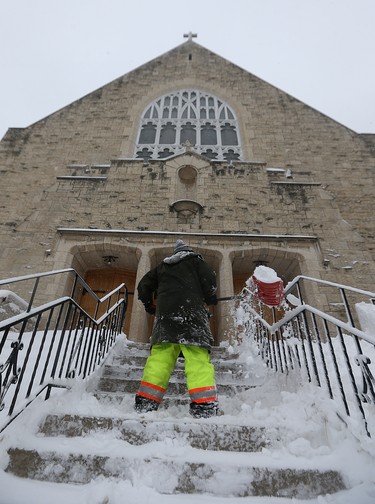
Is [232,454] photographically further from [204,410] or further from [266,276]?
[266,276]

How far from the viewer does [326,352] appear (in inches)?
195

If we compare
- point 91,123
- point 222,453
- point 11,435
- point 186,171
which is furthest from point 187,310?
point 91,123

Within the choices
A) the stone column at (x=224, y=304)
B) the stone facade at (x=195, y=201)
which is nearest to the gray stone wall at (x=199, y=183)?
the stone facade at (x=195, y=201)

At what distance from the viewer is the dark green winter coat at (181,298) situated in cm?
299

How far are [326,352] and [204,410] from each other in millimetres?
3156

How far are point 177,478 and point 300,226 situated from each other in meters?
6.47

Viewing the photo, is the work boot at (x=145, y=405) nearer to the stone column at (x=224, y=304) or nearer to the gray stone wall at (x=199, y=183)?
the stone column at (x=224, y=304)

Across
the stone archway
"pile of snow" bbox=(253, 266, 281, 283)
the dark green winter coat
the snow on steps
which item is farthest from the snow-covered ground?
the stone archway

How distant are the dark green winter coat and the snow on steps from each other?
30.0 inches

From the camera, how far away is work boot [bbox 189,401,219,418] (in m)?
2.55

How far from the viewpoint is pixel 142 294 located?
3.65 metres

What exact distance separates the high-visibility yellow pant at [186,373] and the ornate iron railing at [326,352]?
0.94m

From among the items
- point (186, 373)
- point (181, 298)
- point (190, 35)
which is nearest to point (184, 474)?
point (186, 373)

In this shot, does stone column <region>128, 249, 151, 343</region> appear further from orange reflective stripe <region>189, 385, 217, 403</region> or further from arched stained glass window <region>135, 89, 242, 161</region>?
arched stained glass window <region>135, 89, 242, 161</region>
